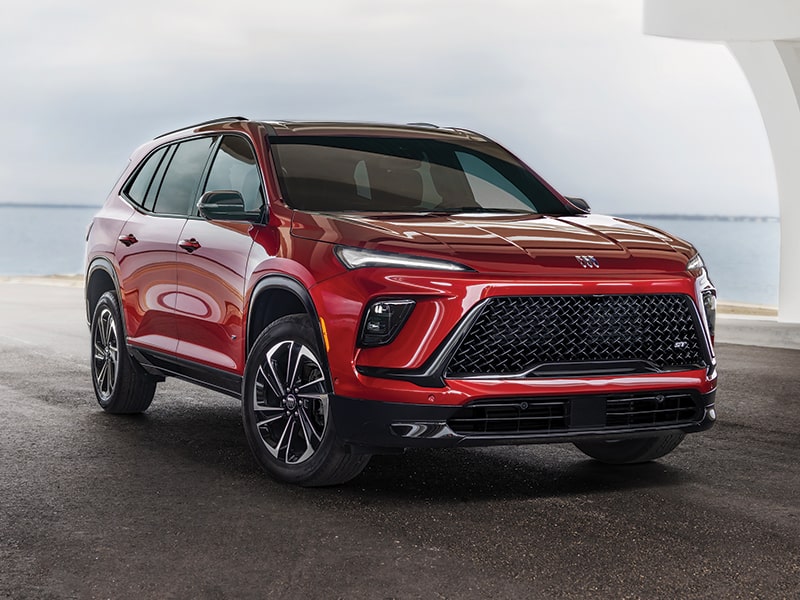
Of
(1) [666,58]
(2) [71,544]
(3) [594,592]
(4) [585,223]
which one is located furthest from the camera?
(1) [666,58]

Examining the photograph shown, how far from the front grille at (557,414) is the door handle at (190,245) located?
222cm

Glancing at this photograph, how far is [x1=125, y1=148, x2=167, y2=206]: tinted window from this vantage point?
8.27 m

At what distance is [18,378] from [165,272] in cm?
Result: 367

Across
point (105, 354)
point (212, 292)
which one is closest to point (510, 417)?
point (212, 292)

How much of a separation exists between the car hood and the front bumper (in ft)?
1.99

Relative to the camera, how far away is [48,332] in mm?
15359

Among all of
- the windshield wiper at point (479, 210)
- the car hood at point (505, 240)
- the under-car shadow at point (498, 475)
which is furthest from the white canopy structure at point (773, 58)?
the car hood at point (505, 240)

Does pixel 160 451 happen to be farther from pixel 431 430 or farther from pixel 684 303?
pixel 684 303

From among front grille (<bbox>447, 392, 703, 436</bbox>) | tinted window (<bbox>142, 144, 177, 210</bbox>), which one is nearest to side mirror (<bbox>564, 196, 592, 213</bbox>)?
front grille (<bbox>447, 392, 703, 436</bbox>)

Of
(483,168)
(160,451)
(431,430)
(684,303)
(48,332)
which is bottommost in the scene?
(48,332)

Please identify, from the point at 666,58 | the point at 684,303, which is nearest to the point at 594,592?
the point at 684,303

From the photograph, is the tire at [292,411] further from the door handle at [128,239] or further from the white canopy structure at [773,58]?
the white canopy structure at [773,58]

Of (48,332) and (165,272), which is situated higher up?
(165,272)

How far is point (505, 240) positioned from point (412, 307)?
632 mm
